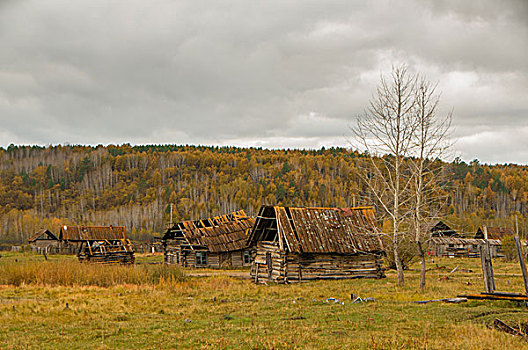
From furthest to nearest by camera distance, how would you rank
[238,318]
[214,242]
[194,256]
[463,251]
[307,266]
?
[463,251] → [194,256] → [214,242] → [307,266] → [238,318]

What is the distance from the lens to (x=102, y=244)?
54719mm

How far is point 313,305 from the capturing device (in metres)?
18.6

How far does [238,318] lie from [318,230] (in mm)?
16763

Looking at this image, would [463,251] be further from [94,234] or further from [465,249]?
[94,234]

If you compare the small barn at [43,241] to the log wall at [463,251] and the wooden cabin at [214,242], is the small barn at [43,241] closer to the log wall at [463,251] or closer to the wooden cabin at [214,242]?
the wooden cabin at [214,242]

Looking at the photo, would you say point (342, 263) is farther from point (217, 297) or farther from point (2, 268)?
point (2, 268)

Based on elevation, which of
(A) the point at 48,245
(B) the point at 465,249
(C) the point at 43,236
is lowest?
(B) the point at 465,249

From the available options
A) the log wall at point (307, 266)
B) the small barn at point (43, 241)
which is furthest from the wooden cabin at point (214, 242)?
the small barn at point (43, 241)

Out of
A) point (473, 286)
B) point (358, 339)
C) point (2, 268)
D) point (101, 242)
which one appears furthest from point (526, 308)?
point (101, 242)

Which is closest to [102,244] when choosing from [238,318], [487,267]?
[238,318]

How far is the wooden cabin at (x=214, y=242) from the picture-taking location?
48.4m

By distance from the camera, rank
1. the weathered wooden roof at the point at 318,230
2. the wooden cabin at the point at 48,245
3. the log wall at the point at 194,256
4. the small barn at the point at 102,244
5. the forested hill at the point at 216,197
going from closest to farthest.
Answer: the weathered wooden roof at the point at 318,230
the small barn at the point at 102,244
the log wall at the point at 194,256
the wooden cabin at the point at 48,245
the forested hill at the point at 216,197

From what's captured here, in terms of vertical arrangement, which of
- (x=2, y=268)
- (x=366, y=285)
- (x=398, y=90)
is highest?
(x=398, y=90)

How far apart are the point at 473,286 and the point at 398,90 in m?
11.5
